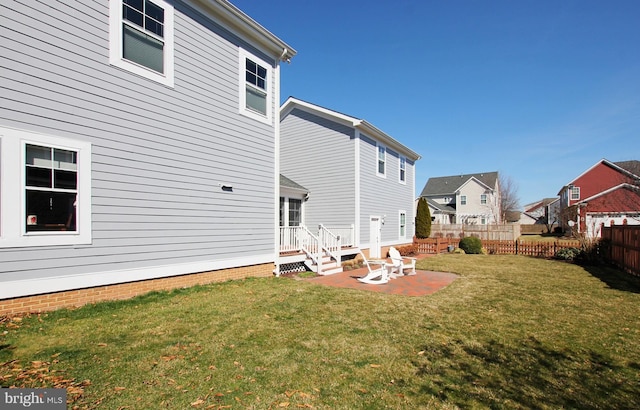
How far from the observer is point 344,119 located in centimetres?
1455

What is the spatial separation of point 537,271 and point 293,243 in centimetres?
988

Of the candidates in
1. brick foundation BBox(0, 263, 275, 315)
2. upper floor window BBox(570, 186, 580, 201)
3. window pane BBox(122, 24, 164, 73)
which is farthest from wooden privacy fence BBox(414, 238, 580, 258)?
upper floor window BBox(570, 186, 580, 201)

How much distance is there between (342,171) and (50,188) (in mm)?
11218

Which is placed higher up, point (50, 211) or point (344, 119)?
point (344, 119)

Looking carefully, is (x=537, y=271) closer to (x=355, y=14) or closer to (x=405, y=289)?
(x=405, y=289)

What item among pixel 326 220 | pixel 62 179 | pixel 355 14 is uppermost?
pixel 355 14

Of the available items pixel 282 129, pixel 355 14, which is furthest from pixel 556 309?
pixel 282 129

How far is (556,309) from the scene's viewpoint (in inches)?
261

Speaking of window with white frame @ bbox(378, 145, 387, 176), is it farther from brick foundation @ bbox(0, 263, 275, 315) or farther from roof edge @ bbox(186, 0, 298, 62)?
brick foundation @ bbox(0, 263, 275, 315)

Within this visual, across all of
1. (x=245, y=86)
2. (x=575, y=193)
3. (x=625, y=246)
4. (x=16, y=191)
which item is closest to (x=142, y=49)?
(x=245, y=86)

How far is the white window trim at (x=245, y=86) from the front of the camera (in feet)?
30.2

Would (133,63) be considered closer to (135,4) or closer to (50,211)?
(135,4)

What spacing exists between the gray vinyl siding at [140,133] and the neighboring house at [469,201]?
122 feet

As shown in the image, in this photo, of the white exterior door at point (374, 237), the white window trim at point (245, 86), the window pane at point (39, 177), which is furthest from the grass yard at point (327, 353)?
the white exterior door at point (374, 237)
